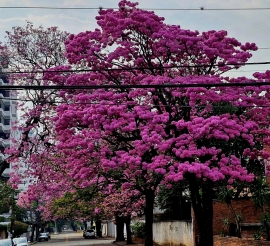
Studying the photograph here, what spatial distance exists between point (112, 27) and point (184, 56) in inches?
118

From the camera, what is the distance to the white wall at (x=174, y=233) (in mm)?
31072

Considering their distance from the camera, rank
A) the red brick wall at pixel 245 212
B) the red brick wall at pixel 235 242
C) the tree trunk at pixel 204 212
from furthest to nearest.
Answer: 1. the red brick wall at pixel 245 212
2. the red brick wall at pixel 235 242
3. the tree trunk at pixel 204 212

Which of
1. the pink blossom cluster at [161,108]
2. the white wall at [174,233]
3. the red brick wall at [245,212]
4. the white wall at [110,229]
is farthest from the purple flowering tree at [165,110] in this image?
the white wall at [110,229]

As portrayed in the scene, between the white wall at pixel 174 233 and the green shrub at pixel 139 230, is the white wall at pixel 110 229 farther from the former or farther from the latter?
the white wall at pixel 174 233

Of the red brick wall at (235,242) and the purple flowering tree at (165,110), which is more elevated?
the purple flowering tree at (165,110)

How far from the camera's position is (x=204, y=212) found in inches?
757

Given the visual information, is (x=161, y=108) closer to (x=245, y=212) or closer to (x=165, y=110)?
(x=165, y=110)

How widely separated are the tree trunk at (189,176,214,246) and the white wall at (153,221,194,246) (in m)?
11.2

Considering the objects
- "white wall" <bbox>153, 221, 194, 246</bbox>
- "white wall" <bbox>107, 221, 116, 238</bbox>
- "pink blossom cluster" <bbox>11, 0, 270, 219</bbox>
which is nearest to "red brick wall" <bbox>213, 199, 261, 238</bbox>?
"white wall" <bbox>153, 221, 194, 246</bbox>

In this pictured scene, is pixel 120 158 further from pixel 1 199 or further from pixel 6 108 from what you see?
pixel 6 108

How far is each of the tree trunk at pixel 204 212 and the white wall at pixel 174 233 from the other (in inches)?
441

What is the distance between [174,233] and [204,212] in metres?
15.6

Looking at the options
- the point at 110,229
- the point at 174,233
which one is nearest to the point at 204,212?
the point at 174,233

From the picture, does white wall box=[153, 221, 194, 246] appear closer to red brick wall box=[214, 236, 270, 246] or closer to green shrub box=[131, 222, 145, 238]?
red brick wall box=[214, 236, 270, 246]
